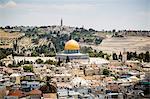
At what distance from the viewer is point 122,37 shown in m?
24.5

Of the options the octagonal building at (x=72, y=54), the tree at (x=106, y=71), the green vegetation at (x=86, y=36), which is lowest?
the green vegetation at (x=86, y=36)

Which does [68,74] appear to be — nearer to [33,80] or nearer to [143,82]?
[33,80]

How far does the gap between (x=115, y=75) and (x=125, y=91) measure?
2901mm

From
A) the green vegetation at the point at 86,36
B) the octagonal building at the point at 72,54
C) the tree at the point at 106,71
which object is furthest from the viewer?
the green vegetation at the point at 86,36

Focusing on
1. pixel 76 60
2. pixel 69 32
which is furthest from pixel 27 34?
pixel 76 60

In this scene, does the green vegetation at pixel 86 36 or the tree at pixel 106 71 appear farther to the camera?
the green vegetation at pixel 86 36

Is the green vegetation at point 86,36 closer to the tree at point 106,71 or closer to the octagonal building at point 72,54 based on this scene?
the octagonal building at point 72,54

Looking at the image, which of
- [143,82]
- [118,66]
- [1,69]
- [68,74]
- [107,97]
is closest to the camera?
[107,97]

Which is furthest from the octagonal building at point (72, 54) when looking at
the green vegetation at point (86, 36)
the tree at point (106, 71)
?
the green vegetation at point (86, 36)

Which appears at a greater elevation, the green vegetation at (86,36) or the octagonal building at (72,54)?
the octagonal building at (72,54)

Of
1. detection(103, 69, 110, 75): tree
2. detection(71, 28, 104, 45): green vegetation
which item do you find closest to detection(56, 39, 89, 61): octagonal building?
detection(103, 69, 110, 75): tree

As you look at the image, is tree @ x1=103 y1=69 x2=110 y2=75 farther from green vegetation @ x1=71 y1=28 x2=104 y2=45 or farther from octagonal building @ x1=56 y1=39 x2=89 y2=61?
green vegetation @ x1=71 y1=28 x2=104 y2=45

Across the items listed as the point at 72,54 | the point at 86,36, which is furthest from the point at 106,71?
the point at 86,36

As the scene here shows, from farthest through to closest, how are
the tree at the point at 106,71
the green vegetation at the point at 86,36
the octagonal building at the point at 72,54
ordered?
the green vegetation at the point at 86,36 < the octagonal building at the point at 72,54 < the tree at the point at 106,71
